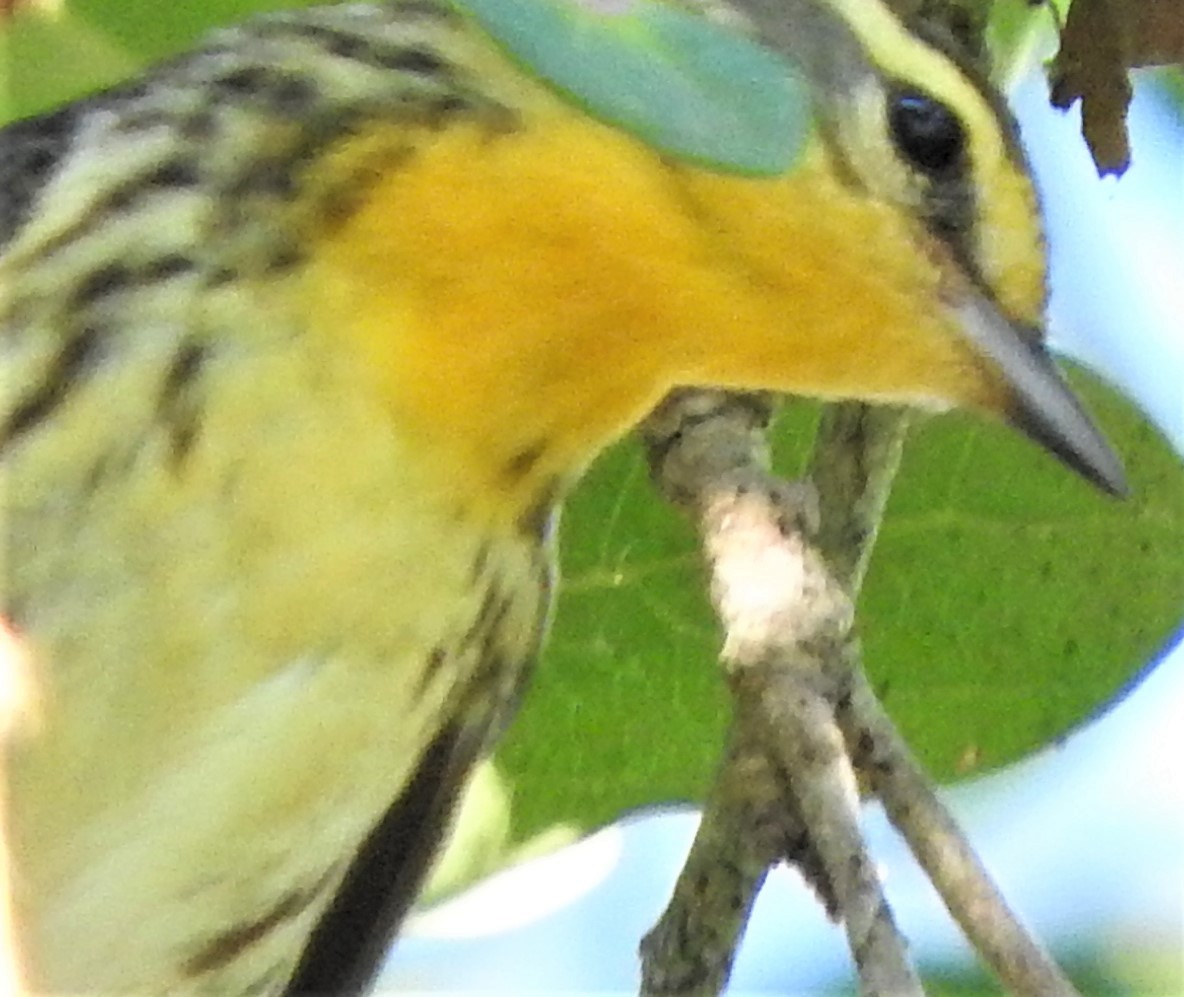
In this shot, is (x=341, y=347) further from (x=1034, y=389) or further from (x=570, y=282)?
(x=1034, y=389)

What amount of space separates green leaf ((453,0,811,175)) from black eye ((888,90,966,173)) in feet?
0.08

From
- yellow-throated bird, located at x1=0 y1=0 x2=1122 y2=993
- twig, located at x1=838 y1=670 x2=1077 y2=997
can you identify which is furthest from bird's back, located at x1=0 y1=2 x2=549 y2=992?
twig, located at x1=838 y1=670 x2=1077 y2=997

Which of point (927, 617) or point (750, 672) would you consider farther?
point (927, 617)

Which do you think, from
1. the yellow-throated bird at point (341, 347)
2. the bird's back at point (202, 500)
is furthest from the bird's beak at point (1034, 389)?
the bird's back at point (202, 500)

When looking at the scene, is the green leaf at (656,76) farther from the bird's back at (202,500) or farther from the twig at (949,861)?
the twig at (949,861)

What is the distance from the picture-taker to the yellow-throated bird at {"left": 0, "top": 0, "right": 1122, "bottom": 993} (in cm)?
44

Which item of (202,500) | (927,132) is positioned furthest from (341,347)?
(927,132)

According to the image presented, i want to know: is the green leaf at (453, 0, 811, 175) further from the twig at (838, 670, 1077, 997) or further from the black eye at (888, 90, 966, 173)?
the twig at (838, 670, 1077, 997)

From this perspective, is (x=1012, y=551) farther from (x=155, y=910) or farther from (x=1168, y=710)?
(x=155, y=910)

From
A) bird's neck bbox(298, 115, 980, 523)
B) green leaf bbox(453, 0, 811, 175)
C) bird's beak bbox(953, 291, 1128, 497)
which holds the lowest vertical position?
bird's beak bbox(953, 291, 1128, 497)

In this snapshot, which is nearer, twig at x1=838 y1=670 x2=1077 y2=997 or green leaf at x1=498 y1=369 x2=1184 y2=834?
twig at x1=838 y1=670 x2=1077 y2=997

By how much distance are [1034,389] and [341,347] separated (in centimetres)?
17

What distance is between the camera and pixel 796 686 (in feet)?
1.39

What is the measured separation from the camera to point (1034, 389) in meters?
0.47
